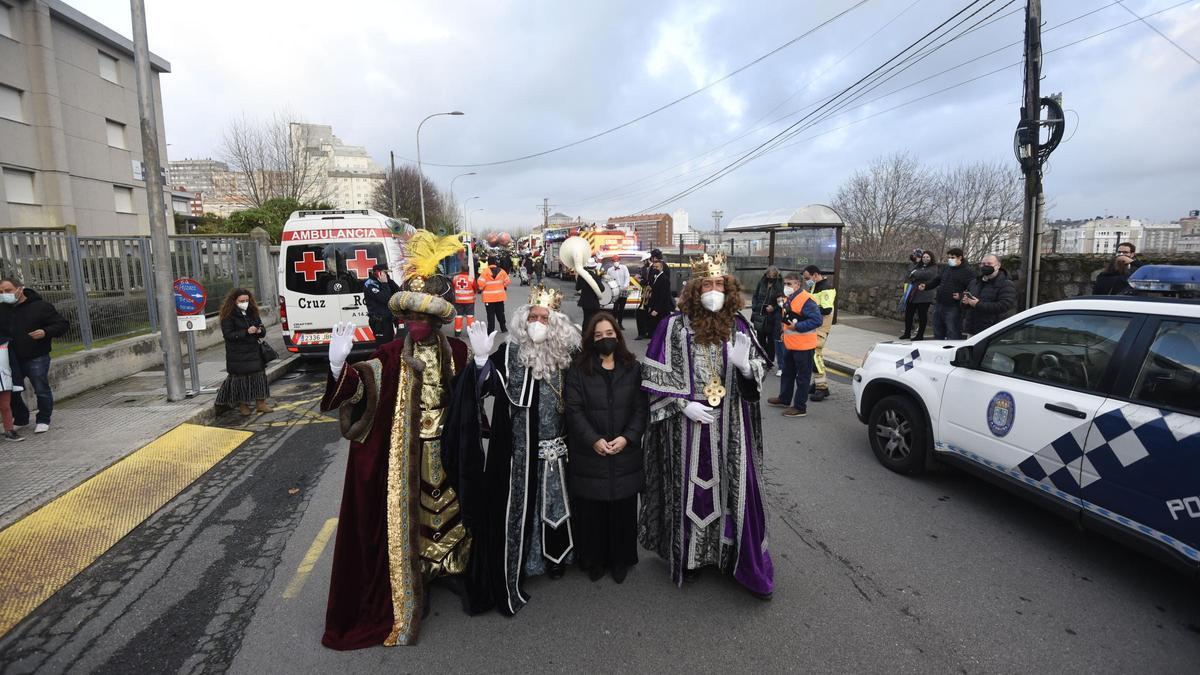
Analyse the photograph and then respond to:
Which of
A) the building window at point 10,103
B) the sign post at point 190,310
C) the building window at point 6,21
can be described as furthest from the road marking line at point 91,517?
the building window at point 6,21

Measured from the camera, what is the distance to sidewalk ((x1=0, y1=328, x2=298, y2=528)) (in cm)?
478

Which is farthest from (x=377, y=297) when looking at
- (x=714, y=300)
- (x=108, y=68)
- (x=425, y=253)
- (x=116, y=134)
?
(x=108, y=68)

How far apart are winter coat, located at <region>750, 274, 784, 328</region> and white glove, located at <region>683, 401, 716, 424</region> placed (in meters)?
5.35

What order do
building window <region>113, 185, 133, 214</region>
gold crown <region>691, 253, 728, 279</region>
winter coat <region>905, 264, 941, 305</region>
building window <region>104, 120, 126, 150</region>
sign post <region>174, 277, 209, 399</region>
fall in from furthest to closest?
building window <region>113, 185, 133, 214</region>
building window <region>104, 120, 126, 150</region>
winter coat <region>905, 264, 941, 305</region>
sign post <region>174, 277, 209, 399</region>
gold crown <region>691, 253, 728, 279</region>

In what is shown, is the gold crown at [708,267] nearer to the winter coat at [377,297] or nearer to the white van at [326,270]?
the winter coat at [377,297]

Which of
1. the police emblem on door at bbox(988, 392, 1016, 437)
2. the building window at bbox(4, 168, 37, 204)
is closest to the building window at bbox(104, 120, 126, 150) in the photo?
the building window at bbox(4, 168, 37, 204)

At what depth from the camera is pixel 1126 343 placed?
3359 millimetres

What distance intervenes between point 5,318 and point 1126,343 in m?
9.36

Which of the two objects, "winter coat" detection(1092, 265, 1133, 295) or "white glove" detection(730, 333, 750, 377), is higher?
"winter coat" detection(1092, 265, 1133, 295)

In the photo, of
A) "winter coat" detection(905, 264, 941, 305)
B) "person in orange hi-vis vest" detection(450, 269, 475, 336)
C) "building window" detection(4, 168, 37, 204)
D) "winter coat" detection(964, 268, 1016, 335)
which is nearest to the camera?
"winter coat" detection(964, 268, 1016, 335)

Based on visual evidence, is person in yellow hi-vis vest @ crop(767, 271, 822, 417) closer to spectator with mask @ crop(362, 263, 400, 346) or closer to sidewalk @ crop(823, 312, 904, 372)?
sidewalk @ crop(823, 312, 904, 372)

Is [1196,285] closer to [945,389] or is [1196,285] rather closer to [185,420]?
[945,389]

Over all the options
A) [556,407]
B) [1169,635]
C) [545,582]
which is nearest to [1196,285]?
[1169,635]

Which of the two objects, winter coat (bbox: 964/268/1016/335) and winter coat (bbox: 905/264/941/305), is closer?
winter coat (bbox: 964/268/1016/335)
